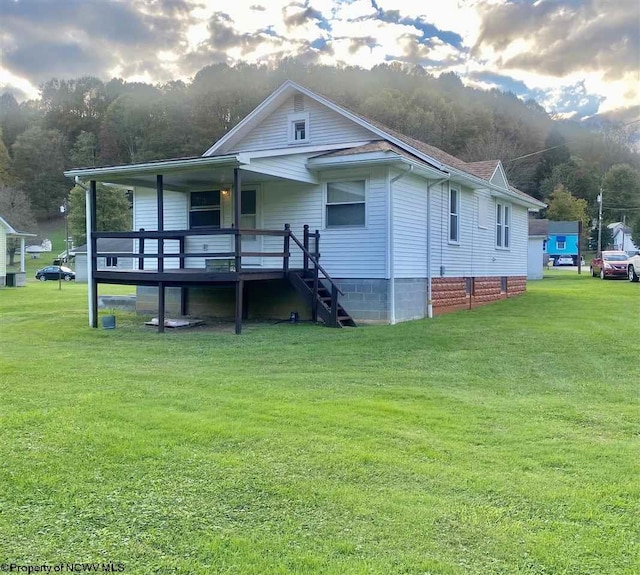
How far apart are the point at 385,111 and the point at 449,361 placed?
140 feet

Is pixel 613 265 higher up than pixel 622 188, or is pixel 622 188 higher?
pixel 622 188

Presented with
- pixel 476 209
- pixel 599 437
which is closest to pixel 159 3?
pixel 476 209

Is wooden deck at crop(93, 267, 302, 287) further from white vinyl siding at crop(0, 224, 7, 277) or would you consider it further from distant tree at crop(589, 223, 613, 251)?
distant tree at crop(589, 223, 613, 251)

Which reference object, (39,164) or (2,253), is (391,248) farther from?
(39,164)

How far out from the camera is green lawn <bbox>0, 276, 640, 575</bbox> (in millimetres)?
2820

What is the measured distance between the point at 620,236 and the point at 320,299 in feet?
225

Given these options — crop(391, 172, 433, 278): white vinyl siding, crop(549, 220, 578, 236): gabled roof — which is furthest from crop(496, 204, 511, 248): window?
crop(549, 220, 578, 236): gabled roof

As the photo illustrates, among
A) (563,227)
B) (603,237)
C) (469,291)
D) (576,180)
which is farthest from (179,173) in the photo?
(603,237)

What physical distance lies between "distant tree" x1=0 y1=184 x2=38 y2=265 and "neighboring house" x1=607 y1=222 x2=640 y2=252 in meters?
60.5

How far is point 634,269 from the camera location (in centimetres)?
2633

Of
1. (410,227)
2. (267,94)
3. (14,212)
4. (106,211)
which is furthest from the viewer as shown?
(14,212)

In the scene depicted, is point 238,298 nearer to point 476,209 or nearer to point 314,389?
point 314,389

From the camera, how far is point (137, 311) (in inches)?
579

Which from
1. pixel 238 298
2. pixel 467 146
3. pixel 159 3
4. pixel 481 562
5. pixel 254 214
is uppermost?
pixel 467 146
